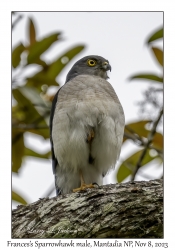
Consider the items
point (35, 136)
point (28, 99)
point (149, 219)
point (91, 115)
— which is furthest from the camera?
point (35, 136)

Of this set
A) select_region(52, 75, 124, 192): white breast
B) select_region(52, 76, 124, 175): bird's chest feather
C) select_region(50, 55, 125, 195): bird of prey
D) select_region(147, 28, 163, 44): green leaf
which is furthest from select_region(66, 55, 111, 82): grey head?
select_region(147, 28, 163, 44): green leaf

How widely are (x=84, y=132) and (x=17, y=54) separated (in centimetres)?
146

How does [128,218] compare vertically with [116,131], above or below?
below

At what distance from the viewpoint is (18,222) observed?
569 cm

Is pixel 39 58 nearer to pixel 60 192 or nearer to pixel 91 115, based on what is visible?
pixel 91 115

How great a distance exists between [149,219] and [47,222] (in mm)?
1104

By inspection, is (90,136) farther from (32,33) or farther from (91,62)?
(32,33)

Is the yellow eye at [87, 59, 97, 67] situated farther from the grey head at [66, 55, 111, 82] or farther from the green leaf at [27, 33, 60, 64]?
the green leaf at [27, 33, 60, 64]

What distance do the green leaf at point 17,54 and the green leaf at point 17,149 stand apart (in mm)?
927

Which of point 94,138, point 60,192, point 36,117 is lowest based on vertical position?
point 60,192

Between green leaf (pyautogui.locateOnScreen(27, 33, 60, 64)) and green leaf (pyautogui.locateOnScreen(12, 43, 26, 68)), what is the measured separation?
125 mm

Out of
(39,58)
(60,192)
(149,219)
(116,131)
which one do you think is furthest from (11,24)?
(149,219)

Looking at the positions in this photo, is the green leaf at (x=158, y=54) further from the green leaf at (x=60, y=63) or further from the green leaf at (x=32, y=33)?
the green leaf at (x=32, y=33)

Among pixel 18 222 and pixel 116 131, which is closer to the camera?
pixel 18 222
